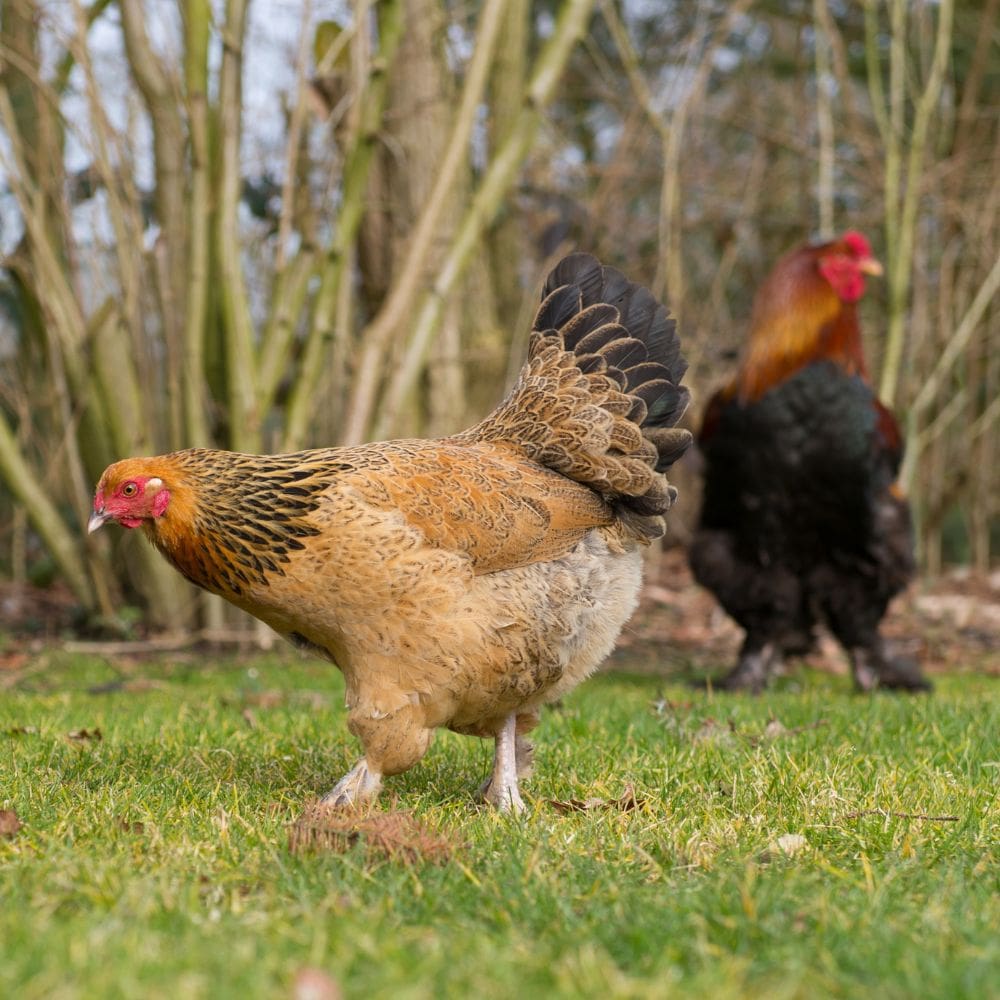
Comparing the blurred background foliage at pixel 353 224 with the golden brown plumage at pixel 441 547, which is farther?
the blurred background foliage at pixel 353 224

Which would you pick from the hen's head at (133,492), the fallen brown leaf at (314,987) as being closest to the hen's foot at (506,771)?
the hen's head at (133,492)

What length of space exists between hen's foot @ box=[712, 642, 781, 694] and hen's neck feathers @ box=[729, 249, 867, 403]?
5.16 ft

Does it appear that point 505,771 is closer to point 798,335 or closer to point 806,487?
point 806,487

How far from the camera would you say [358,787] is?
388 centimetres

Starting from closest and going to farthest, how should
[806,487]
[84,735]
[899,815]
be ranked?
[899,815]
[84,735]
[806,487]

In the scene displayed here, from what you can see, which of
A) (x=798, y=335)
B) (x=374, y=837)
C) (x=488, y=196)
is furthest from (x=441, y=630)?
(x=488, y=196)

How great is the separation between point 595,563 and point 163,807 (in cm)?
173

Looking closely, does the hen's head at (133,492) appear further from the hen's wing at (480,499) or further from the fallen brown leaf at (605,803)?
the fallen brown leaf at (605,803)

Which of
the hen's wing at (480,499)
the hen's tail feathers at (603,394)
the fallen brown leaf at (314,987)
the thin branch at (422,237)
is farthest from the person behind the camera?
the thin branch at (422,237)

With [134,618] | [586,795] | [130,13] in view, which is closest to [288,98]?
[130,13]

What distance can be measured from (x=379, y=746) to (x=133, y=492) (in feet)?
3.78

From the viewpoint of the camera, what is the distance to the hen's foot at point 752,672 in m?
7.32

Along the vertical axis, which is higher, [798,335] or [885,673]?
[798,335]

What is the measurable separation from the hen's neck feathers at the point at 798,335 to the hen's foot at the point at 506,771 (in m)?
3.45
